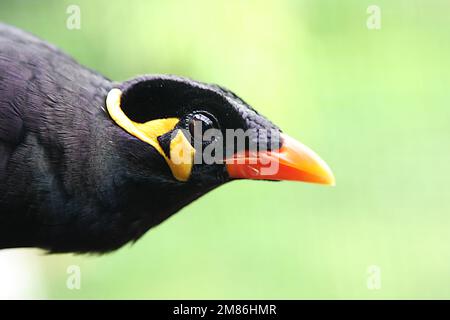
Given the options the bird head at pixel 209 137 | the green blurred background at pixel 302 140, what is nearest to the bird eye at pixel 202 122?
the bird head at pixel 209 137

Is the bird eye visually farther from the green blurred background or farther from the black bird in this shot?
the green blurred background

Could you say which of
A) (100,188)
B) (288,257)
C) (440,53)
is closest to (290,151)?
(100,188)

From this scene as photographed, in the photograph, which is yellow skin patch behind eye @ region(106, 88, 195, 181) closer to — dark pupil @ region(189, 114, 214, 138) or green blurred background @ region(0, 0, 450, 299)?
dark pupil @ region(189, 114, 214, 138)

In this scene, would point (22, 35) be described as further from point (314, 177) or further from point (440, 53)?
point (440, 53)

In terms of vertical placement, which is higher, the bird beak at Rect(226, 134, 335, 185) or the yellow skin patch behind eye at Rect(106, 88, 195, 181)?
the yellow skin patch behind eye at Rect(106, 88, 195, 181)

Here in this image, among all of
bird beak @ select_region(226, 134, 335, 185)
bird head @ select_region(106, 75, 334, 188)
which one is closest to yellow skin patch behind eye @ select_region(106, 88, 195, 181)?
bird head @ select_region(106, 75, 334, 188)

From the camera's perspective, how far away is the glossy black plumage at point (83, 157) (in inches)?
71.4

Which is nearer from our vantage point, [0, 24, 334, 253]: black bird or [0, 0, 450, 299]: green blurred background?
[0, 24, 334, 253]: black bird

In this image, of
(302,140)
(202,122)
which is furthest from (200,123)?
(302,140)

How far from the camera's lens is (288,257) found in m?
3.55

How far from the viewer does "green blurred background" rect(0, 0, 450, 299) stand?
3467 mm

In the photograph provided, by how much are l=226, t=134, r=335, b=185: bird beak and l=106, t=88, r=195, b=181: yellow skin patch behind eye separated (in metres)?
0.11

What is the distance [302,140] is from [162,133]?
194cm

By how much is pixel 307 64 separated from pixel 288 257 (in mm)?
991
